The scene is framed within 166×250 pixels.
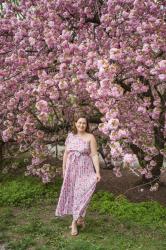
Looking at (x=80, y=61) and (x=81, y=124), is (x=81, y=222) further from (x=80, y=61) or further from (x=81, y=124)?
(x=80, y=61)

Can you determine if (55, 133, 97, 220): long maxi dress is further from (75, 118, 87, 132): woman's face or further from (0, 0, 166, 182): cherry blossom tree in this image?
(0, 0, 166, 182): cherry blossom tree

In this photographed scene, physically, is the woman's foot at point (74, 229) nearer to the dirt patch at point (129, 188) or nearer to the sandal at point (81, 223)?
the sandal at point (81, 223)

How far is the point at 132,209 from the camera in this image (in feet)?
28.1

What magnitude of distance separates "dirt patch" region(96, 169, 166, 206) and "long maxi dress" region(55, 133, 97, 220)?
2424 millimetres

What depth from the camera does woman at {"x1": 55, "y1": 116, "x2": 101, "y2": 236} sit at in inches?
278

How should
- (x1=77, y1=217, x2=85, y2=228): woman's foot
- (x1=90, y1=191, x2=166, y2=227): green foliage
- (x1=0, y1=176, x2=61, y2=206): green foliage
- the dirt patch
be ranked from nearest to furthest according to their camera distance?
(x1=77, y1=217, x2=85, y2=228): woman's foot
(x1=90, y1=191, x2=166, y2=227): green foliage
(x1=0, y1=176, x2=61, y2=206): green foliage
the dirt patch

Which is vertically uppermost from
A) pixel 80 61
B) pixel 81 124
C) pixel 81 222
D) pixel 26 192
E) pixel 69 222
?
pixel 80 61

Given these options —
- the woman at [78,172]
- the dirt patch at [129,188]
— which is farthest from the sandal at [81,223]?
the dirt patch at [129,188]

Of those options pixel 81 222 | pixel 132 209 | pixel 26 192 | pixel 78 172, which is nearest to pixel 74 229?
pixel 81 222

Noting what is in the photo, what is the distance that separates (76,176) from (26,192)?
263cm

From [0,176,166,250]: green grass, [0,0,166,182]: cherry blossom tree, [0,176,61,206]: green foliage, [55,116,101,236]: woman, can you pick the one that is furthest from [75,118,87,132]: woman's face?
[0,176,61,206]: green foliage

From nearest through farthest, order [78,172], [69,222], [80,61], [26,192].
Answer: [78,172] → [80,61] → [69,222] → [26,192]

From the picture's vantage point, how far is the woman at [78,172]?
7070 millimetres

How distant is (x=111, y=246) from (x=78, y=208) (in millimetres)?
798
